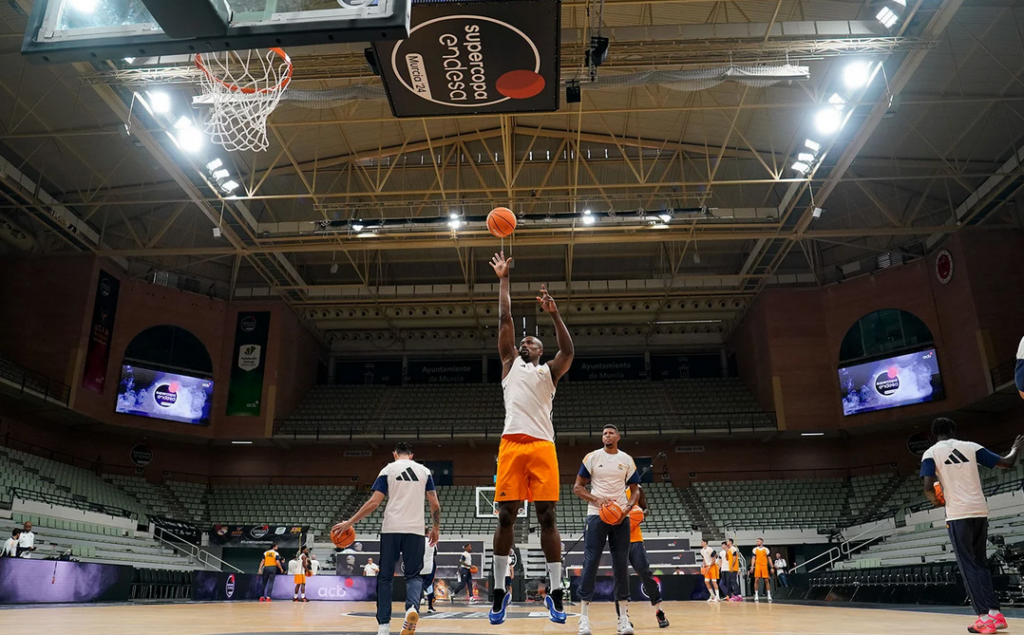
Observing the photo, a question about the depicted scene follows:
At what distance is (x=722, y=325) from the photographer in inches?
1350

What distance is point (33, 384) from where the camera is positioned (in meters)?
23.0

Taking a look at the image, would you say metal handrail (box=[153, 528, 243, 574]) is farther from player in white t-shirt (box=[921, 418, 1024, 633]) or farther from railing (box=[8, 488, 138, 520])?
player in white t-shirt (box=[921, 418, 1024, 633])

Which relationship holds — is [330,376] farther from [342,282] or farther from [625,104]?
[625,104]

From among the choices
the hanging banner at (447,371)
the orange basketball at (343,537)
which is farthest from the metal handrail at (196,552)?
the orange basketball at (343,537)

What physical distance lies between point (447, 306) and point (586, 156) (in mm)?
10560

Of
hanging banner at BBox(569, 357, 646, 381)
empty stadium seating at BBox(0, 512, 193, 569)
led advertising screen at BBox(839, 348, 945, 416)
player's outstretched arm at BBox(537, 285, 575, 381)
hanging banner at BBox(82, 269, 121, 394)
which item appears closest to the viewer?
player's outstretched arm at BBox(537, 285, 575, 381)

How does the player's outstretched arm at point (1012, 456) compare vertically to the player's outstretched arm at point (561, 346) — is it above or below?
below

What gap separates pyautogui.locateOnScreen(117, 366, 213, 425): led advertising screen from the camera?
2642 cm

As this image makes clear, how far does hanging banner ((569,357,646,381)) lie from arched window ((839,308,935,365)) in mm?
9698

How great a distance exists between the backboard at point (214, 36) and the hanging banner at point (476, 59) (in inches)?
140

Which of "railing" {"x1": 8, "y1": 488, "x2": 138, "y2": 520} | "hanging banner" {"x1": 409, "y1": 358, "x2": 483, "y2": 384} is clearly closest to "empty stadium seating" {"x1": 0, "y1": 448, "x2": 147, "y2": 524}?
"railing" {"x1": 8, "y1": 488, "x2": 138, "y2": 520}

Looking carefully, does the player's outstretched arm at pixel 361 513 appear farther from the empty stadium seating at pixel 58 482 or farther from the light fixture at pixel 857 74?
the empty stadium seating at pixel 58 482

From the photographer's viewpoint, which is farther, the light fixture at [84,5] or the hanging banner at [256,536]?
the hanging banner at [256,536]

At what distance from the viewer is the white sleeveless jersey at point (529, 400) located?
5.22 meters
